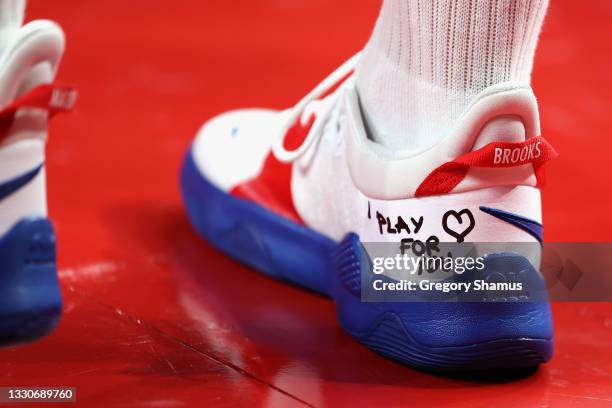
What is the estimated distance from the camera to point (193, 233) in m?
1.11

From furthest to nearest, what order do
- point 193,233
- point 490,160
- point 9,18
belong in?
point 193,233 → point 9,18 → point 490,160

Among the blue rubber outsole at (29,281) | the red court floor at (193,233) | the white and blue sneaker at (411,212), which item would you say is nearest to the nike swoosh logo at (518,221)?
the white and blue sneaker at (411,212)

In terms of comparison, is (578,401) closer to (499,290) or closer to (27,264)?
(499,290)

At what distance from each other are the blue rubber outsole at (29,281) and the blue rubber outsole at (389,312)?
24 cm

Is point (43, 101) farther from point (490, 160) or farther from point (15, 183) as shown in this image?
point (490, 160)

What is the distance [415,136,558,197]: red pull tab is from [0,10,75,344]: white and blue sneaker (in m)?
0.36

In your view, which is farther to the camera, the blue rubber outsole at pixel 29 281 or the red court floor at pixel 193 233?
the blue rubber outsole at pixel 29 281

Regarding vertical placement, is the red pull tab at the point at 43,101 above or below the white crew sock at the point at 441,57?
below

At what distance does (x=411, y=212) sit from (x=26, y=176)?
0.36 metres

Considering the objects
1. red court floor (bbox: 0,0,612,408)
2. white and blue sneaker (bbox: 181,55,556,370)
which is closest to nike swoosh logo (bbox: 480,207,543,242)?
white and blue sneaker (bbox: 181,55,556,370)

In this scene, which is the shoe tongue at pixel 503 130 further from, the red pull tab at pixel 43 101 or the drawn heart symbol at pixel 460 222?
the red pull tab at pixel 43 101

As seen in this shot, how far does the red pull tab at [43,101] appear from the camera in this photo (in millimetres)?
788

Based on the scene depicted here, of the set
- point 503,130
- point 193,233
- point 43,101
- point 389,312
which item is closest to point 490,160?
point 503,130

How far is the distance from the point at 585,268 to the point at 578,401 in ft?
0.75
